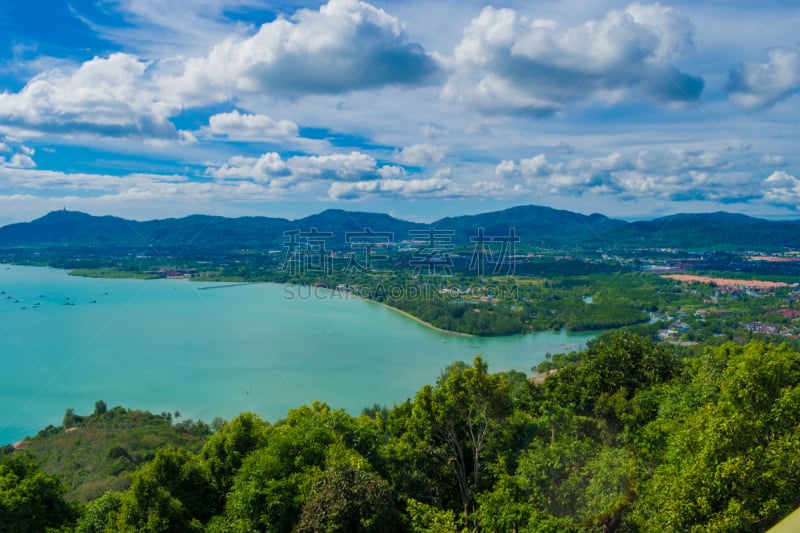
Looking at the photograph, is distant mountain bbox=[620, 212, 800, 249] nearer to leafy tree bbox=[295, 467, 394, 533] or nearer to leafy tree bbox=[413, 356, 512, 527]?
leafy tree bbox=[413, 356, 512, 527]

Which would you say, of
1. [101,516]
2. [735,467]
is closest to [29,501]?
[101,516]

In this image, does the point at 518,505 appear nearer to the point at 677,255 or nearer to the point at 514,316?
the point at 514,316

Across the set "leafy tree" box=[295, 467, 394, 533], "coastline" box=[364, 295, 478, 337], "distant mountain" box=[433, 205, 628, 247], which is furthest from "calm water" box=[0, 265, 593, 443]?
"distant mountain" box=[433, 205, 628, 247]

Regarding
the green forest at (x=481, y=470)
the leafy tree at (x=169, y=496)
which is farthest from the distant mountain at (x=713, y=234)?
the leafy tree at (x=169, y=496)

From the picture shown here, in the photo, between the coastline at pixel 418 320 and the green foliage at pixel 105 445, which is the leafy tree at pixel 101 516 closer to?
the green foliage at pixel 105 445

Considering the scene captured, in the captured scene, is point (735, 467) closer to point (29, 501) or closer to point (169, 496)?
point (169, 496)

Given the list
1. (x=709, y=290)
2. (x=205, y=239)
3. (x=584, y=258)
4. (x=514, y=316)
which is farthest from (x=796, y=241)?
(x=205, y=239)

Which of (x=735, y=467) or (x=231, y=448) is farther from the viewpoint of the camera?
(x=231, y=448)
